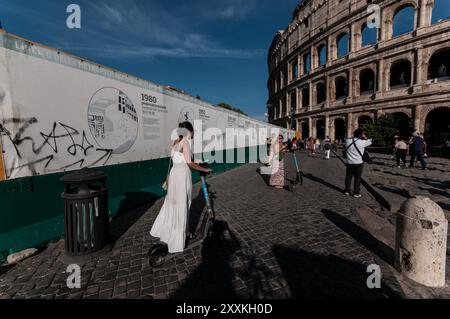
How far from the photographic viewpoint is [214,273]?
2.64 m

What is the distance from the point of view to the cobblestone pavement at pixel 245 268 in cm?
234

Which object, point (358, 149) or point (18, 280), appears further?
point (358, 149)

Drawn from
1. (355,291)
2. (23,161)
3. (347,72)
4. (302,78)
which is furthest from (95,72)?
(302,78)

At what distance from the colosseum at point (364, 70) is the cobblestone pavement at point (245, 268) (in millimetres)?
24412

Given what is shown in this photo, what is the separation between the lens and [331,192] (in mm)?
6605

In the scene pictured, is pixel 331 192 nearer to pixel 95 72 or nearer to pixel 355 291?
pixel 355 291

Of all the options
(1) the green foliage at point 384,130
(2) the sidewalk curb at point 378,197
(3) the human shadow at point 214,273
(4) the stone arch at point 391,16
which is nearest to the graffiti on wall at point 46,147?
(3) the human shadow at point 214,273

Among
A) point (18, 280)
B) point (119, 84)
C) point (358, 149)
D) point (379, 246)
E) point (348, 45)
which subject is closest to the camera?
point (18, 280)

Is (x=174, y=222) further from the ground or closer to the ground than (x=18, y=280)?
further from the ground

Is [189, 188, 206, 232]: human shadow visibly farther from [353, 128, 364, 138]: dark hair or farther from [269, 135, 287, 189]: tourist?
[353, 128, 364, 138]: dark hair

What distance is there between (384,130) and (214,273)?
25.9m

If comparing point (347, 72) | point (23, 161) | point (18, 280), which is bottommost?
point (18, 280)

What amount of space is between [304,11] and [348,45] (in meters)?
11.9

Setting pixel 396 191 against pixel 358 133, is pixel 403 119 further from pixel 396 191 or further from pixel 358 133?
pixel 358 133
